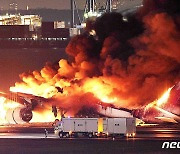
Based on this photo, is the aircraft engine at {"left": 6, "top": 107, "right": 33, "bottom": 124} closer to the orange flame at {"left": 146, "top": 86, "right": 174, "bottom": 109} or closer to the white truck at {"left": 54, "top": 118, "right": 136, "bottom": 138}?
the white truck at {"left": 54, "top": 118, "right": 136, "bottom": 138}

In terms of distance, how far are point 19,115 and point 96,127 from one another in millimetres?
16334

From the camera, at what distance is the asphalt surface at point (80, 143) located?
51.9 m

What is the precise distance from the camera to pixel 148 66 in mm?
71625

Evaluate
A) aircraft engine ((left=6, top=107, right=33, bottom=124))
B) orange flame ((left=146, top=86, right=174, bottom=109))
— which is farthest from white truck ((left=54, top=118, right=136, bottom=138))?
orange flame ((left=146, top=86, right=174, bottom=109))

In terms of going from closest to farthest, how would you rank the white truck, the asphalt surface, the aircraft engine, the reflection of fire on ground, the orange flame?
1. the asphalt surface
2. the white truck
3. the reflection of fire on ground
4. the aircraft engine
5. the orange flame

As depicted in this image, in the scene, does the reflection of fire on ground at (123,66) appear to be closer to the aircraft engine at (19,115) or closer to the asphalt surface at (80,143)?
the aircraft engine at (19,115)

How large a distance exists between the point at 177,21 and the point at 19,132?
2273 centimetres

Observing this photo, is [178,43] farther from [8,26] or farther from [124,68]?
[8,26]

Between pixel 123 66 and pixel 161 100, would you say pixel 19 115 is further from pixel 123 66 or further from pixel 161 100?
pixel 161 100

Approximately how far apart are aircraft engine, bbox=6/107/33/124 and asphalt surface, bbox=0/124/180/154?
19.7ft

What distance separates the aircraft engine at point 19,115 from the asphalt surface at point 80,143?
19.7 ft

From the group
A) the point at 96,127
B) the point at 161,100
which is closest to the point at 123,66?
the point at 161,100

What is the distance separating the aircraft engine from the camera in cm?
7494

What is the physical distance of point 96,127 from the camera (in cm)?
6216
